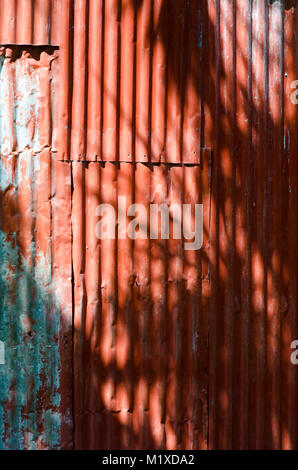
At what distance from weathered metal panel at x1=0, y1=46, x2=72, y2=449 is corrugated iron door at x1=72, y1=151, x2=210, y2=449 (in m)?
0.12

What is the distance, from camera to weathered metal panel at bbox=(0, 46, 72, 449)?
3.15 metres

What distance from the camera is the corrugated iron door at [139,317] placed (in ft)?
10.5

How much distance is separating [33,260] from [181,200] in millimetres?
1208

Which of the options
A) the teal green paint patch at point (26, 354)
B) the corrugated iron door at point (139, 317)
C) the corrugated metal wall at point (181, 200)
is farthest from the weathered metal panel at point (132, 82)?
the teal green paint patch at point (26, 354)

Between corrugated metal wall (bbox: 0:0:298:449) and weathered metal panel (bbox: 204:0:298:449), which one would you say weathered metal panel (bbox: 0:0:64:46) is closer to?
corrugated metal wall (bbox: 0:0:298:449)

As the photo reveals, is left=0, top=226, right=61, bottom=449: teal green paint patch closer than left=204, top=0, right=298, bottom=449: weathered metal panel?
Yes

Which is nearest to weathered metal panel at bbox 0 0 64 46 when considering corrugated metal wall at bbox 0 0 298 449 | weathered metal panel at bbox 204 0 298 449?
corrugated metal wall at bbox 0 0 298 449

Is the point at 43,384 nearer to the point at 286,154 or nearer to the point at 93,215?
the point at 93,215

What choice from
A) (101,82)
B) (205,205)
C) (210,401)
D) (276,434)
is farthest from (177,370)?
(101,82)

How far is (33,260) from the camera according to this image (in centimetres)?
317

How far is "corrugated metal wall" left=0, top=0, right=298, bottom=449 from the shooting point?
10.4 ft

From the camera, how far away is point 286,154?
11.1ft

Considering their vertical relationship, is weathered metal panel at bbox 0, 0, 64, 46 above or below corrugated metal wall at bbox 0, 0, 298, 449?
above
